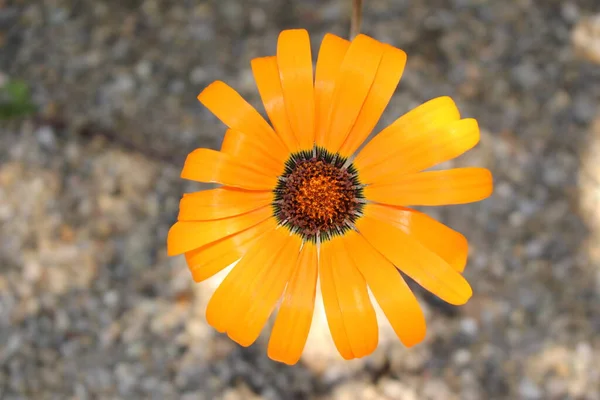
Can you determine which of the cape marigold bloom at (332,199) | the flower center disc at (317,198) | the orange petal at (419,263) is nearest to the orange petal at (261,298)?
the cape marigold bloom at (332,199)

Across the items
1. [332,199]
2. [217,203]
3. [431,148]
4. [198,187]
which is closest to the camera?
[431,148]

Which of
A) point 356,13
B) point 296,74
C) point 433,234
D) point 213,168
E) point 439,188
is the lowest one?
point 213,168

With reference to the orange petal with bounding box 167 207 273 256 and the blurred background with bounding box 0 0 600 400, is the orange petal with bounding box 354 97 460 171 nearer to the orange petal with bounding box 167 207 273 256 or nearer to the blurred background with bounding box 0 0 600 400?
the orange petal with bounding box 167 207 273 256

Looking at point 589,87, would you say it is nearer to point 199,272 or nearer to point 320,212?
point 320,212

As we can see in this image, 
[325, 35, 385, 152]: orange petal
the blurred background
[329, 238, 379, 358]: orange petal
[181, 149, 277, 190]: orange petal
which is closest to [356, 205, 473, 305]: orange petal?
[329, 238, 379, 358]: orange petal

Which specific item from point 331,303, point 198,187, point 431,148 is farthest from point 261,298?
point 198,187

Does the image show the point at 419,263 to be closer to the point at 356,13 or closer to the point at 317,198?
the point at 317,198

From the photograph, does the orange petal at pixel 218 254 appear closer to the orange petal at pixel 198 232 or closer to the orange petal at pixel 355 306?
the orange petal at pixel 198 232

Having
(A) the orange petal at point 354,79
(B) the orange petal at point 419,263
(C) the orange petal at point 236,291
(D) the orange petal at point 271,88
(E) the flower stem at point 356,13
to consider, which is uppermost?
(E) the flower stem at point 356,13
